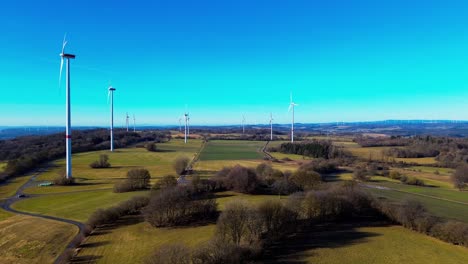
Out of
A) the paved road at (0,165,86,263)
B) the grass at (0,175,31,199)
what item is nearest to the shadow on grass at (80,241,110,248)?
the paved road at (0,165,86,263)

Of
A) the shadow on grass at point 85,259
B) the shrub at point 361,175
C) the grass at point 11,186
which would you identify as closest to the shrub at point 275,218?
the shadow on grass at point 85,259

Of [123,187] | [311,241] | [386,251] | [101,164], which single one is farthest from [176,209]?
[101,164]

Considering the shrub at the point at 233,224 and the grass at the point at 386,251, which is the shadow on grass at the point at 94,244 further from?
the grass at the point at 386,251

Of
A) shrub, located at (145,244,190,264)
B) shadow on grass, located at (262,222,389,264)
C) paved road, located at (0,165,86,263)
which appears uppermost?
shrub, located at (145,244,190,264)

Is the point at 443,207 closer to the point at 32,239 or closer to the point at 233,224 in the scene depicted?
the point at 233,224

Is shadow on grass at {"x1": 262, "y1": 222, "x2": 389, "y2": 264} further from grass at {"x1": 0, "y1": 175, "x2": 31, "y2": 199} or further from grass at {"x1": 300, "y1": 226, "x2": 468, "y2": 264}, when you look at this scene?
grass at {"x1": 0, "y1": 175, "x2": 31, "y2": 199}

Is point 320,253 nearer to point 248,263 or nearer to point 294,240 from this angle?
point 294,240

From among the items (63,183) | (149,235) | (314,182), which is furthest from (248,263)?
(63,183)
